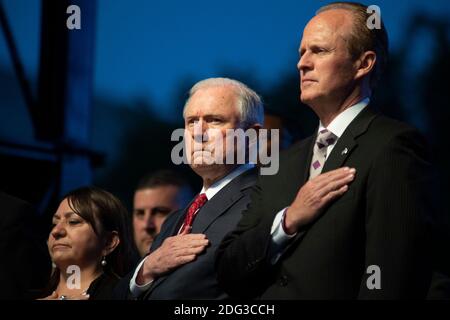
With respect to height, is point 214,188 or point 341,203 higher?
point 341,203

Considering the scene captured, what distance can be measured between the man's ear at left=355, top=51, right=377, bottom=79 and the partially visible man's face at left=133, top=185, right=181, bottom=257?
2068 millimetres

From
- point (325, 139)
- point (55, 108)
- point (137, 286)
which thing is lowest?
point (137, 286)

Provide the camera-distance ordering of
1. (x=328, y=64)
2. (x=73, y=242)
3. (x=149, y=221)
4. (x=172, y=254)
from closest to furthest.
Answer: (x=328, y=64) → (x=172, y=254) → (x=73, y=242) → (x=149, y=221)

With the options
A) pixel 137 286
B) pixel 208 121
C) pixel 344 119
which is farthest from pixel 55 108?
pixel 344 119

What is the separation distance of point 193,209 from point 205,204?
0.08m

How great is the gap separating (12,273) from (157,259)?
0.68 m

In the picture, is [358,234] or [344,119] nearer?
[358,234]

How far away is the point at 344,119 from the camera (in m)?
2.77

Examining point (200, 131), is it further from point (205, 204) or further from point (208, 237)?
point (208, 237)

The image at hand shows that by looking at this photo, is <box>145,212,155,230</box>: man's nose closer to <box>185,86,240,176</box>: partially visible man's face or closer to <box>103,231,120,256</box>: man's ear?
<box>103,231,120,256</box>: man's ear

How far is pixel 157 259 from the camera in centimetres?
311

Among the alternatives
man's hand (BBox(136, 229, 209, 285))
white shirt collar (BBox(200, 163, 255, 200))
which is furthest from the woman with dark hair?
white shirt collar (BBox(200, 163, 255, 200))

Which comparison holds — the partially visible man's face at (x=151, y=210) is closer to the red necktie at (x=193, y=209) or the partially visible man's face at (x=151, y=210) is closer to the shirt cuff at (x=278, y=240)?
the red necktie at (x=193, y=209)

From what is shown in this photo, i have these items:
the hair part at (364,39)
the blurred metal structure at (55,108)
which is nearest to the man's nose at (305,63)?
the hair part at (364,39)
